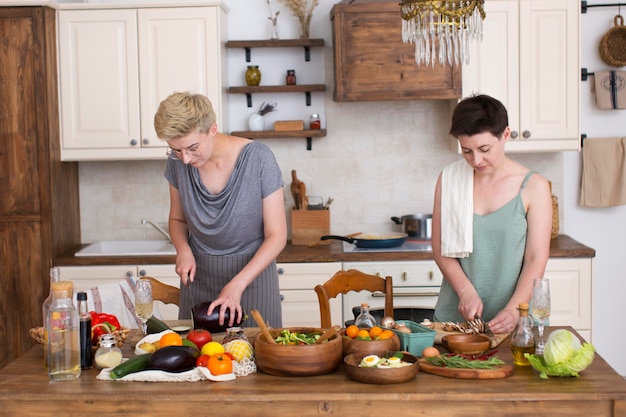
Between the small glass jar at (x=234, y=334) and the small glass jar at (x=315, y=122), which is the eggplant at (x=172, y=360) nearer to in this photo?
the small glass jar at (x=234, y=334)

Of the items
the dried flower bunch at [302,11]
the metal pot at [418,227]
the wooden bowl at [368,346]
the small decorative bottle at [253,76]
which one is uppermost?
the dried flower bunch at [302,11]

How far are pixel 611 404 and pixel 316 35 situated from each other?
3.29 metres

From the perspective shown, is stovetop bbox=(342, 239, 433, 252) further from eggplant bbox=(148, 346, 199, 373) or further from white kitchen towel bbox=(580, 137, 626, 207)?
eggplant bbox=(148, 346, 199, 373)

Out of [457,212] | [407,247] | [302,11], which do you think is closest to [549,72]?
[407,247]

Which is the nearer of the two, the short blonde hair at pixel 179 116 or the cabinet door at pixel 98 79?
the short blonde hair at pixel 179 116

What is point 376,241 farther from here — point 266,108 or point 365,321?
point 365,321

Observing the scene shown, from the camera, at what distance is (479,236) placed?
284cm

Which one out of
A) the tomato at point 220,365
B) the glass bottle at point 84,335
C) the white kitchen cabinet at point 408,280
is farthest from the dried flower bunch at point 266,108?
the tomato at point 220,365

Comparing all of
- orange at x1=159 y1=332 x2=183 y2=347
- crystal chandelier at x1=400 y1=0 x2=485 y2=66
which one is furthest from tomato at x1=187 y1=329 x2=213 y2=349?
crystal chandelier at x1=400 y1=0 x2=485 y2=66

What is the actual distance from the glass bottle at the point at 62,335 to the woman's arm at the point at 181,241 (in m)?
0.75

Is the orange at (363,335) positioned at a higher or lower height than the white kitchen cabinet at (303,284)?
higher

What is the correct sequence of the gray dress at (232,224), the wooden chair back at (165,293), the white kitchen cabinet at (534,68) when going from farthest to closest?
the white kitchen cabinet at (534,68) → the wooden chair back at (165,293) → the gray dress at (232,224)

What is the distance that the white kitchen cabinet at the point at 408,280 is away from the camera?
440 cm

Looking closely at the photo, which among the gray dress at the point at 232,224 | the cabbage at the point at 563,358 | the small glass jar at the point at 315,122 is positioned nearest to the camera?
the cabbage at the point at 563,358
